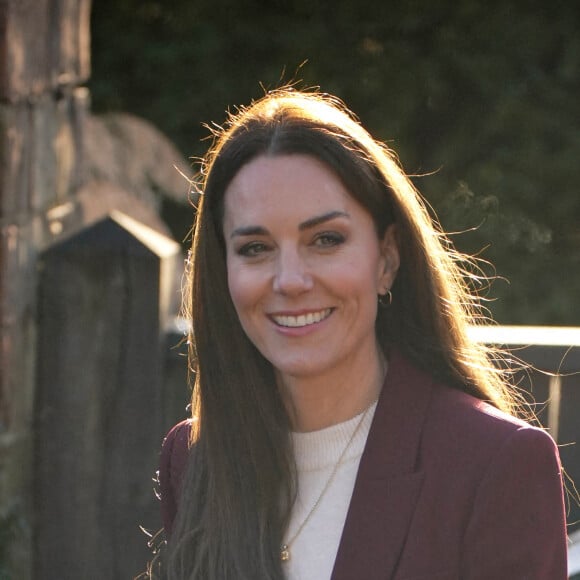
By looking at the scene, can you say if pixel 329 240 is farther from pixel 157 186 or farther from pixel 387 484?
pixel 157 186

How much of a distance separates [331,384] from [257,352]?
256mm

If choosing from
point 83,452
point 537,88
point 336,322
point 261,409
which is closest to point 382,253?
point 336,322

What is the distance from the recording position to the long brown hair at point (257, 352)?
262 centimetres

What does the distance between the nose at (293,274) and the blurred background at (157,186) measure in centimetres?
78

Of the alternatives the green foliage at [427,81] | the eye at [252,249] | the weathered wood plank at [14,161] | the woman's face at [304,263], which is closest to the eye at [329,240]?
the woman's face at [304,263]

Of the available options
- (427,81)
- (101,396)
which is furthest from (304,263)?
(427,81)

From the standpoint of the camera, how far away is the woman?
2.43 m

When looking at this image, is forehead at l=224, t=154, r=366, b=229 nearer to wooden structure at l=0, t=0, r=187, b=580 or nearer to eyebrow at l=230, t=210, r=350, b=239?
eyebrow at l=230, t=210, r=350, b=239

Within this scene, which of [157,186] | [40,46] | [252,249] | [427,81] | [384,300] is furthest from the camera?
[427,81]

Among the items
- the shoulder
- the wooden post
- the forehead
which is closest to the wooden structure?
the wooden post

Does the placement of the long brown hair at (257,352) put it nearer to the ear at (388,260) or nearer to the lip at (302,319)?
the ear at (388,260)

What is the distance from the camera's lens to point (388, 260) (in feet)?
8.86

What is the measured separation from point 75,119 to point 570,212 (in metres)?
2.51

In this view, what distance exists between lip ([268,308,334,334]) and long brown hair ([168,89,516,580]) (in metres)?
0.20
